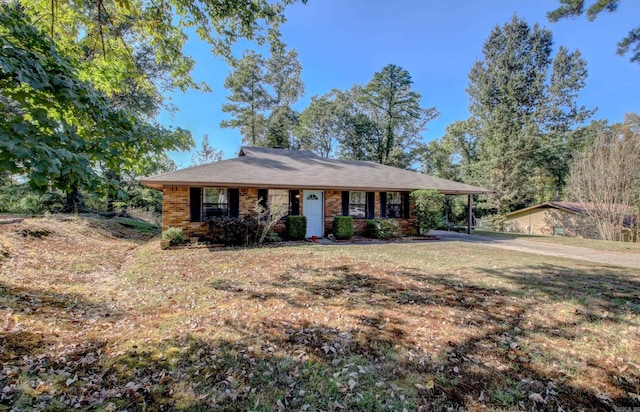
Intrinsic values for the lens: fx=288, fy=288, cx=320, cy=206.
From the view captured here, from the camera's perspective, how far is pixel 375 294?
499 centimetres

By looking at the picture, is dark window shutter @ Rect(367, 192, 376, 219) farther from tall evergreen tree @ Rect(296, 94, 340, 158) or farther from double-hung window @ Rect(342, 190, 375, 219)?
tall evergreen tree @ Rect(296, 94, 340, 158)

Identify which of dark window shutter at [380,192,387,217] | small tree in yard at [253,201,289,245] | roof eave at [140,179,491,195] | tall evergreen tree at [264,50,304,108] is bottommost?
small tree in yard at [253,201,289,245]

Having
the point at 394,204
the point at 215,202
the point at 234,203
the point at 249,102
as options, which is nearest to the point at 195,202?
the point at 215,202

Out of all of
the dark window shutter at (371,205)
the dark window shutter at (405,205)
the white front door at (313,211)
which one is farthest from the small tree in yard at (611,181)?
the white front door at (313,211)

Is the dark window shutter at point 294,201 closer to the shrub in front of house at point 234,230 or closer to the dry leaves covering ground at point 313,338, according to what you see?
the shrub in front of house at point 234,230

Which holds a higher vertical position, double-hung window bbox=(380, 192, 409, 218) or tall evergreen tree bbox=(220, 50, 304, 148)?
tall evergreen tree bbox=(220, 50, 304, 148)

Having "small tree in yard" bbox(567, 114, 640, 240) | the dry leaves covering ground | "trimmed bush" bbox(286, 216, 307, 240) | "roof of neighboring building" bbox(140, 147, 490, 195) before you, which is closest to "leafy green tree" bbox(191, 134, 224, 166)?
"roof of neighboring building" bbox(140, 147, 490, 195)

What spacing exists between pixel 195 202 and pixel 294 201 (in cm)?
387

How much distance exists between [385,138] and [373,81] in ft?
17.3

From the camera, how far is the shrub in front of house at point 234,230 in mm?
10141

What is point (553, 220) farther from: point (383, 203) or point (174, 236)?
point (174, 236)

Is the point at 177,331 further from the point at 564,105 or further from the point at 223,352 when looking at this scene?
the point at 564,105

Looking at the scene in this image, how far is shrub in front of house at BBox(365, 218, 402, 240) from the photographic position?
12625 millimetres

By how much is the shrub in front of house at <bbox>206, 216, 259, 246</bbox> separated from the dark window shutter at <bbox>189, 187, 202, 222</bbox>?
679 mm
